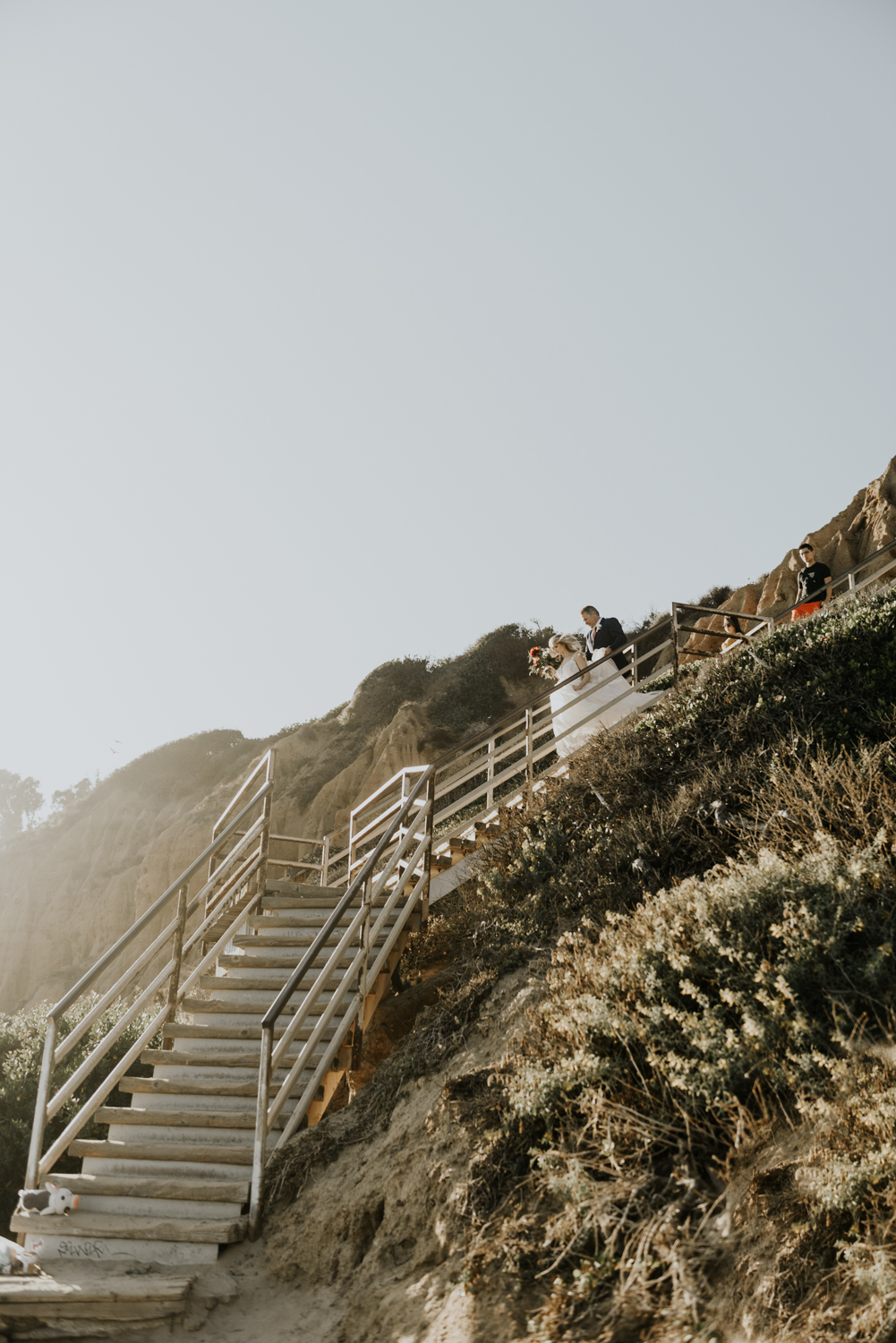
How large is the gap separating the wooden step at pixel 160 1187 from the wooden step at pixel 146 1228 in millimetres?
115

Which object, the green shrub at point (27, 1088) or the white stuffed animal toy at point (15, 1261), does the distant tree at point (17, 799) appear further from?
the white stuffed animal toy at point (15, 1261)

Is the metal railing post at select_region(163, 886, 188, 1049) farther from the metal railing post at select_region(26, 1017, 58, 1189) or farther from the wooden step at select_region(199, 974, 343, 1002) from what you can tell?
the metal railing post at select_region(26, 1017, 58, 1189)

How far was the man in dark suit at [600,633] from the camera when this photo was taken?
10531 mm

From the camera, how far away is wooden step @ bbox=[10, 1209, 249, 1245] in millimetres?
4809

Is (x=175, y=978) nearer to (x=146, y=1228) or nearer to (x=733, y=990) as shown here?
(x=146, y=1228)

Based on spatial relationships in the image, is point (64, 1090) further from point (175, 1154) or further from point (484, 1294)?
point (484, 1294)

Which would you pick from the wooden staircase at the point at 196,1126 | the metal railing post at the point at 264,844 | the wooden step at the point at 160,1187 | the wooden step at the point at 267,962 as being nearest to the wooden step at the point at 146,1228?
the wooden staircase at the point at 196,1126

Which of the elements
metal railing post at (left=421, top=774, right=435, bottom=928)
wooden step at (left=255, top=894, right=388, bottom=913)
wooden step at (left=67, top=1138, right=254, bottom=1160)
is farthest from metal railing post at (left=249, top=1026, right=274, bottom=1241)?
metal railing post at (left=421, top=774, right=435, bottom=928)

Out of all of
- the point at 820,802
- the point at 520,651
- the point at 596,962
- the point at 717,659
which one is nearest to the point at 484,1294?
the point at 596,962

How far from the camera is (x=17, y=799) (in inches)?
2372

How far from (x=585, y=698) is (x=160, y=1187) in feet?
21.0

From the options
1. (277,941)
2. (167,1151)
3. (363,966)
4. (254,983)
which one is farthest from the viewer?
(277,941)

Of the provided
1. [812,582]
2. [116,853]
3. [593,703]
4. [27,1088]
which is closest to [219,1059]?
[593,703]

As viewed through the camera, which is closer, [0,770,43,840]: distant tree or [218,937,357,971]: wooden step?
[218,937,357,971]: wooden step
